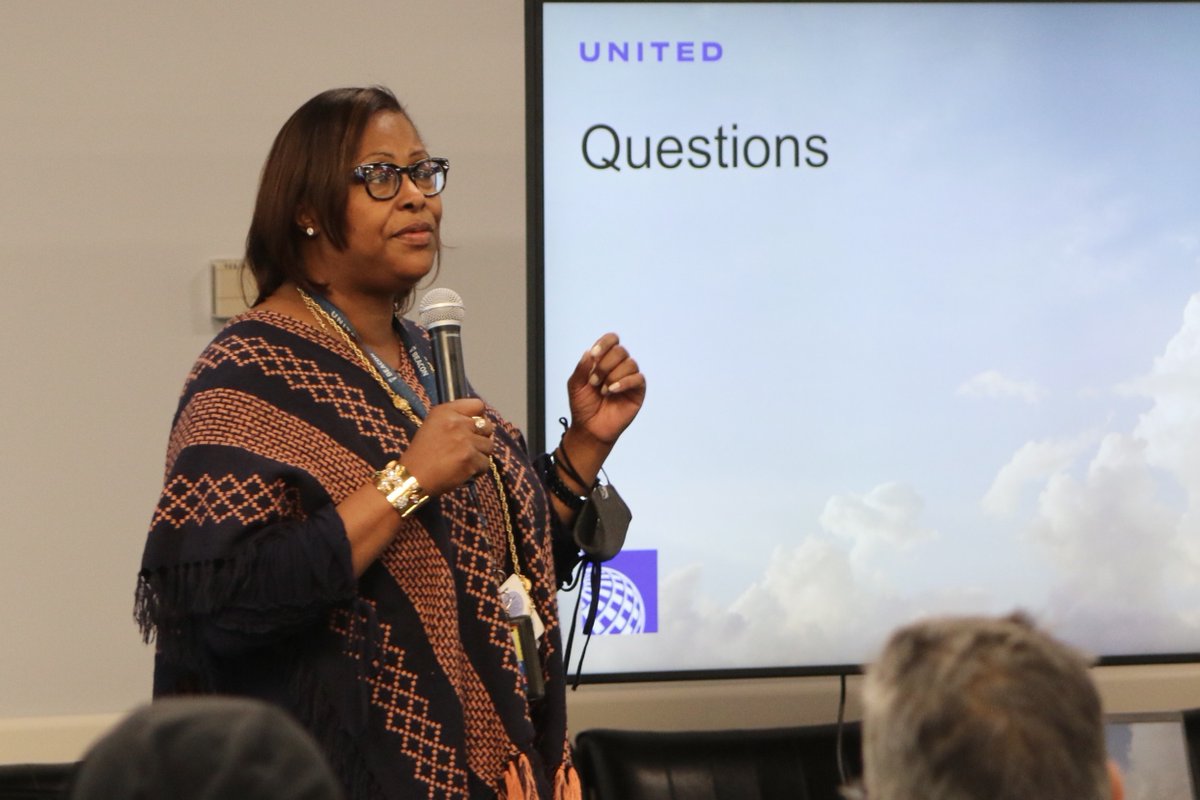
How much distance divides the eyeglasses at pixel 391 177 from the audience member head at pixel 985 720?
1.22 meters

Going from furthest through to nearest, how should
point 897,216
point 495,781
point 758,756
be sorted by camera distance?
1. point 897,216
2. point 758,756
3. point 495,781

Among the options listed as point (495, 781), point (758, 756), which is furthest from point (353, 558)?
point (758, 756)

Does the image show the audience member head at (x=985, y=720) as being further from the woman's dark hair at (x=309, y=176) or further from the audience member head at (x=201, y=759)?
the woman's dark hair at (x=309, y=176)

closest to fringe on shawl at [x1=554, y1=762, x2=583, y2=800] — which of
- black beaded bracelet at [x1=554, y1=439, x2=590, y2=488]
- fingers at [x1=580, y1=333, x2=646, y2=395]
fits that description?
black beaded bracelet at [x1=554, y1=439, x2=590, y2=488]

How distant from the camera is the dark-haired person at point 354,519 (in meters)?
1.89

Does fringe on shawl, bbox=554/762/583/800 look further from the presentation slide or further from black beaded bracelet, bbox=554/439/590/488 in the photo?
the presentation slide

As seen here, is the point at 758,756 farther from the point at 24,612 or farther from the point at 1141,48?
the point at 1141,48

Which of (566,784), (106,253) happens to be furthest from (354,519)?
(106,253)

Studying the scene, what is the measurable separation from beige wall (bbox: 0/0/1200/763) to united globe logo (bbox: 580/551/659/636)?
970mm

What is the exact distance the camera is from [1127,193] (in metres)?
3.47

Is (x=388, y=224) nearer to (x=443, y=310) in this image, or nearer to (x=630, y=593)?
(x=443, y=310)

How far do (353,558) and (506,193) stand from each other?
1672 mm

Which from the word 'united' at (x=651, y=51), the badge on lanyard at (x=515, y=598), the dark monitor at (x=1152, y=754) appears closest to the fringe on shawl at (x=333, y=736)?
the badge on lanyard at (x=515, y=598)

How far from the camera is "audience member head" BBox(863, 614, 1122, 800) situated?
3.11 feet
